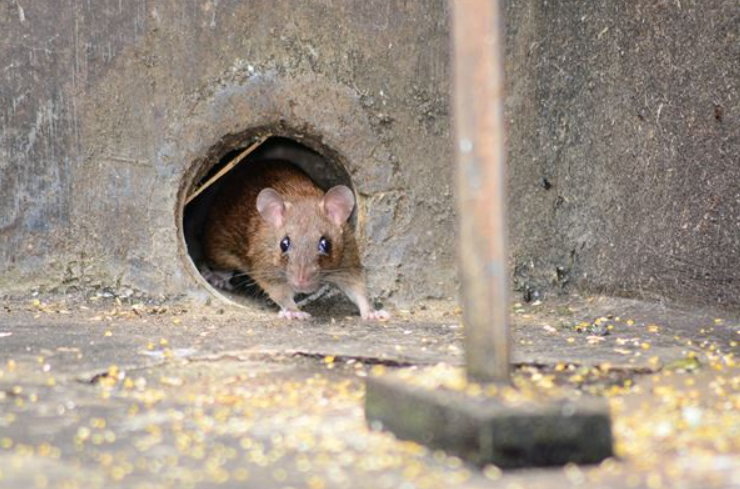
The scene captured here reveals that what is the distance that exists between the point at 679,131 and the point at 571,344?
4.01 feet

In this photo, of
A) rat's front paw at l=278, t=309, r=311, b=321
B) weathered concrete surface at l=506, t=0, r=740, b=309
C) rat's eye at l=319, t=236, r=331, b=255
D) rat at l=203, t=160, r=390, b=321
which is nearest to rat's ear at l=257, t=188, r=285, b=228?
rat at l=203, t=160, r=390, b=321

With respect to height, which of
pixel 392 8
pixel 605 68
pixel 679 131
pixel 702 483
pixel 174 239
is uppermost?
pixel 392 8

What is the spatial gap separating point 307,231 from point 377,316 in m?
0.96

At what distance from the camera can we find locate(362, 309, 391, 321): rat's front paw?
636cm

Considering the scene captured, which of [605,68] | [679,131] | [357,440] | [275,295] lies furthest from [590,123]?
[357,440]

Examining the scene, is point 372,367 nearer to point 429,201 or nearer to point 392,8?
point 429,201

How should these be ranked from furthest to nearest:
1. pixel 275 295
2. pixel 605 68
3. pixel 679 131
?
pixel 275 295 → pixel 605 68 → pixel 679 131

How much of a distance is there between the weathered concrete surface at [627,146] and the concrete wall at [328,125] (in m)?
0.01

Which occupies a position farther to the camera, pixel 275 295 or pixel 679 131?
pixel 275 295

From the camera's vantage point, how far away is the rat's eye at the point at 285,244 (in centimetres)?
707

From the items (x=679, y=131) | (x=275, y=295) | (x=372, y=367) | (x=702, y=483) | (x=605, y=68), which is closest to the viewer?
(x=702, y=483)

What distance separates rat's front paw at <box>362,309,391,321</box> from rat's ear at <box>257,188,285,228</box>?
1.14 meters

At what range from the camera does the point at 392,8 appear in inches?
253

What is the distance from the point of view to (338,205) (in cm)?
724
